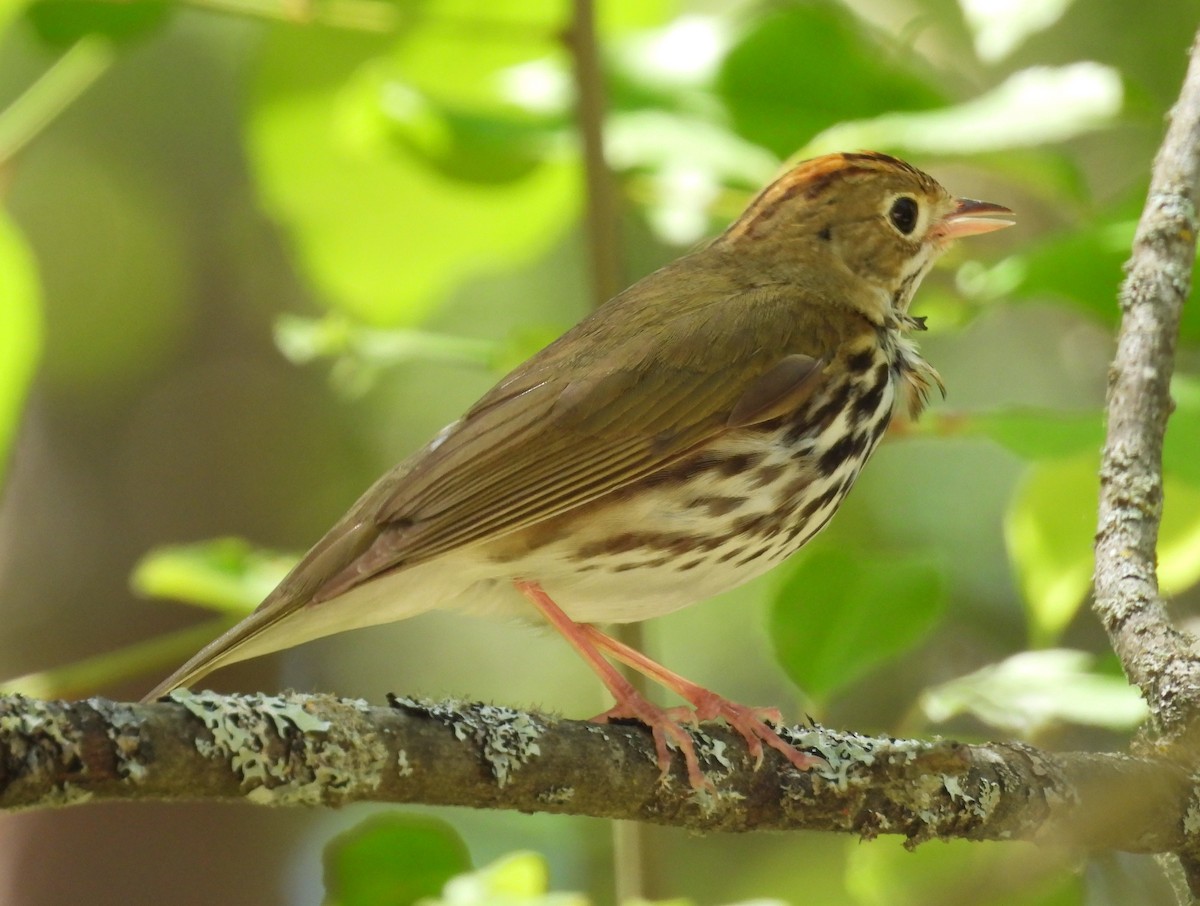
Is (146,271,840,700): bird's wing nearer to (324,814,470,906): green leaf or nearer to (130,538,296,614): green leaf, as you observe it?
(130,538,296,614): green leaf

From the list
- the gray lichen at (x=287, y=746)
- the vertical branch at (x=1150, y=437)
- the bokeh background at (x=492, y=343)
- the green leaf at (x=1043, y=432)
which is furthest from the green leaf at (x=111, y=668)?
the vertical branch at (x=1150, y=437)

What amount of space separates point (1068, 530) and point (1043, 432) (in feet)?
1.16

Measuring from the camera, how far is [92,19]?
3.34 m

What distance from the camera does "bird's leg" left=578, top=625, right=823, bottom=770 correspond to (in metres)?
2.30

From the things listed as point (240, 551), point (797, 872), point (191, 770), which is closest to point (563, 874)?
point (797, 872)

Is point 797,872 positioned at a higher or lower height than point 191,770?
higher

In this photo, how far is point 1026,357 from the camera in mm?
6035

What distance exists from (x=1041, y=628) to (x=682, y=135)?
1.32 meters

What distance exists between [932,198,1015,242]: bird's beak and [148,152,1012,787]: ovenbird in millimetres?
465

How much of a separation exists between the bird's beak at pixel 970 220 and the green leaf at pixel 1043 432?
748 mm

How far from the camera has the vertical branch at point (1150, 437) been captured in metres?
2.21

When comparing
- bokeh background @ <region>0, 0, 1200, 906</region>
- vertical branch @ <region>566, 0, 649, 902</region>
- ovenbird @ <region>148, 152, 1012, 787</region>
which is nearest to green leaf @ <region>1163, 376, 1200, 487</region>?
bokeh background @ <region>0, 0, 1200, 906</region>

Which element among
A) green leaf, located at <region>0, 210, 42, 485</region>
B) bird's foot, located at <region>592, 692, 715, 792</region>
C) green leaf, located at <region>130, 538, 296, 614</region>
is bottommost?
bird's foot, located at <region>592, 692, 715, 792</region>

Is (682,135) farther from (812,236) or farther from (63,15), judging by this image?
(63,15)
